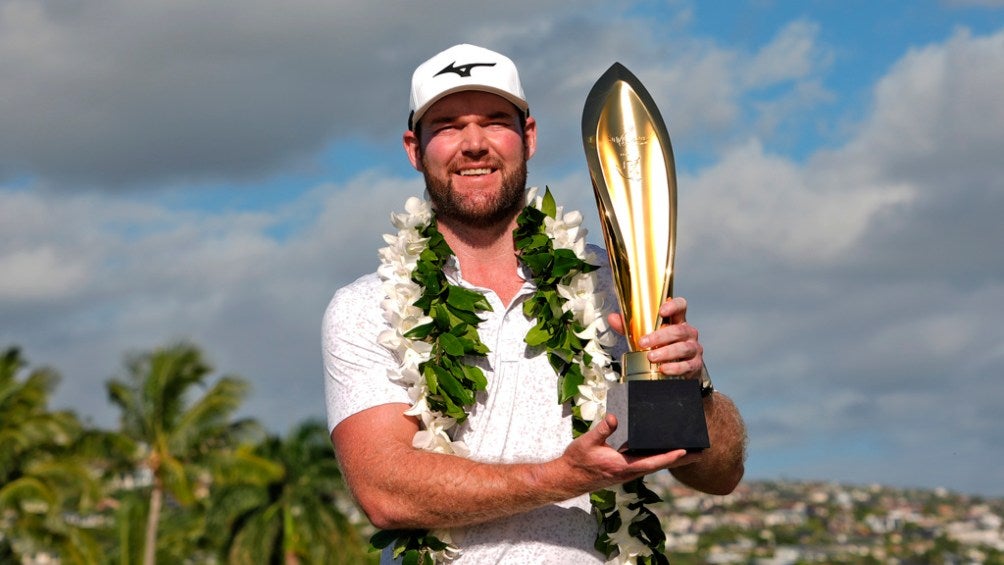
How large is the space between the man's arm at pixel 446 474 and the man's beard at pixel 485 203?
0.60 meters

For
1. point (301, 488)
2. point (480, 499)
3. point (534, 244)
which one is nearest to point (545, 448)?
point (480, 499)

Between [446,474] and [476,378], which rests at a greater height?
[476,378]

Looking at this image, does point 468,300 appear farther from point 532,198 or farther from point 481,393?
point 532,198

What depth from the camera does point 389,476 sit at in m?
3.86

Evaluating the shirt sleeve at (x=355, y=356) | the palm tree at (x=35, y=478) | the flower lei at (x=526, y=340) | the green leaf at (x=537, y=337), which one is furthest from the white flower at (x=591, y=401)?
the palm tree at (x=35, y=478)

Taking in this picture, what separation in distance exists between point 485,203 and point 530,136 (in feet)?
1.11

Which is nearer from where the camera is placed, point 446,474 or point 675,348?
point 675,348

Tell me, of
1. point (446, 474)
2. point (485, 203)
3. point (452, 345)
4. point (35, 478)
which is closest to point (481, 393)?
point (452, 345)

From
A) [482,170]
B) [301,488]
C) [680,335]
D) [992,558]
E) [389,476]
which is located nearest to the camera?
[680,335]

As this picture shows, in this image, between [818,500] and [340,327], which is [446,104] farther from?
[818,500]

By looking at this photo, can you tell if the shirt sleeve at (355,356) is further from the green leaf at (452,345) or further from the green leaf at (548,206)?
the green leaf at (548,206)

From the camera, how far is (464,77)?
4180 mm

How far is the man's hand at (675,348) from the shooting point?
347cm

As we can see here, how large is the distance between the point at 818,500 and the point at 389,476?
2954 inches
